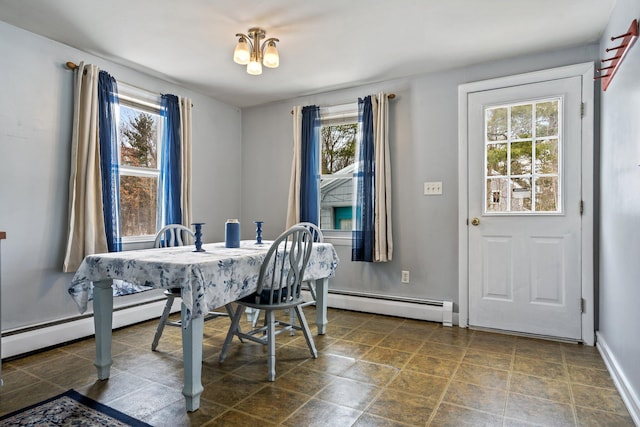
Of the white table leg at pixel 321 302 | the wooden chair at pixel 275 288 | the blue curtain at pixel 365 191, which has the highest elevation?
the blue curtain at pixel 365 191

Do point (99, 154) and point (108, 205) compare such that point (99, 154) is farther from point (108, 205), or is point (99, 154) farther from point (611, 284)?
point (611, 284)

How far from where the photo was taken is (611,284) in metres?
2.35

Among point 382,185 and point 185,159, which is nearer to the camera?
point 382,185

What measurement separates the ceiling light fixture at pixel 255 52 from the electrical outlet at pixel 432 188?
1.74m

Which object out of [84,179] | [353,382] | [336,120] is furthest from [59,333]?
[336,120]

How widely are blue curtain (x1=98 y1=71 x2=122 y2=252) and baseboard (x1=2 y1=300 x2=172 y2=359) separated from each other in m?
0.59

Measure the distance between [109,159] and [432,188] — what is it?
278 cm

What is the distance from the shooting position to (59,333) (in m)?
2.75

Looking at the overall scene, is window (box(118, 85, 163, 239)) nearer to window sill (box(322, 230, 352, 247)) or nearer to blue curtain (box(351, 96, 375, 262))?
window sill (box(322, 230, 352, 247))

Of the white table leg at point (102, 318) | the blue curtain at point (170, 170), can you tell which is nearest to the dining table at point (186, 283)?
the white table leg at point (102, 318)

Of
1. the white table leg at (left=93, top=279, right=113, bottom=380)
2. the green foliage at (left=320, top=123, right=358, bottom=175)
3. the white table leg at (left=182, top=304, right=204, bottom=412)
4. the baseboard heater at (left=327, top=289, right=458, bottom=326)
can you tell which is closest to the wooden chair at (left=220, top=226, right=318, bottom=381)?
the white table leg at (left=182, top=304, right=204, bottom=412)

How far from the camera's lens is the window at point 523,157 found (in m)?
2.94

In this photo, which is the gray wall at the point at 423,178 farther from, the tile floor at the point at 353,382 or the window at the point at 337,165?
the tile floor at the point at 353,382

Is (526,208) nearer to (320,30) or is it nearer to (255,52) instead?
(320,30)
